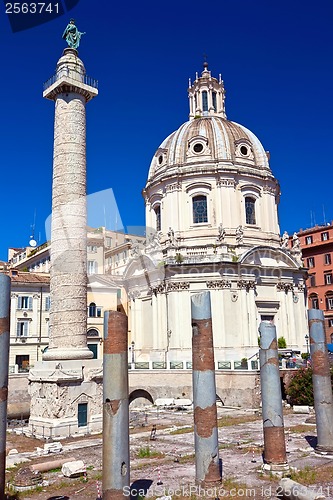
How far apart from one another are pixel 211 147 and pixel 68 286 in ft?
76.2

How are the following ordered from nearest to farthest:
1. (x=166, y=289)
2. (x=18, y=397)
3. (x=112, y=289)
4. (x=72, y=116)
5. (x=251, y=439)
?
Answer: (x=251, y=439) < (x=72, y=116) < (x=18, y=397) < (x=166, y=289) < (x=112, y=289)

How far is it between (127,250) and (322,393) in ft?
121

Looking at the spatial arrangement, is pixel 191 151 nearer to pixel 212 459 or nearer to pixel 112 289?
pixel 112 289

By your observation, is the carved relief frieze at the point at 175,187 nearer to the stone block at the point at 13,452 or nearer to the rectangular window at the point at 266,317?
the rectangular window at the point at 266,317

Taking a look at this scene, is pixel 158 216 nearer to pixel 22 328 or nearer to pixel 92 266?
pixel 92 266

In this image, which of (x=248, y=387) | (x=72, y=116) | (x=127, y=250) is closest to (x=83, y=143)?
(x=72, y=116)

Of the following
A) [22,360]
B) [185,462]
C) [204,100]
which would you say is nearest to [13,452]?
[185,462]

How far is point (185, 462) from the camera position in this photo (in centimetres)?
1482

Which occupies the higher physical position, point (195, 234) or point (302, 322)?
point (195, 234)

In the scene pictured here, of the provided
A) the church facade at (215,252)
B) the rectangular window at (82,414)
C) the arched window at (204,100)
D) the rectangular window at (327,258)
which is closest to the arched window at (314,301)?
the rectangular window at (327,258)

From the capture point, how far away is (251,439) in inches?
720

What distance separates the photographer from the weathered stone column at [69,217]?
21625 mm

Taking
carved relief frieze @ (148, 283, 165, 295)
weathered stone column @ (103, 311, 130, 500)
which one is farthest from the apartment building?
weathered stone column @ (103, 311, 130, 500)

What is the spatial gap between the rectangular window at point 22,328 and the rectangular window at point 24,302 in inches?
46.4
